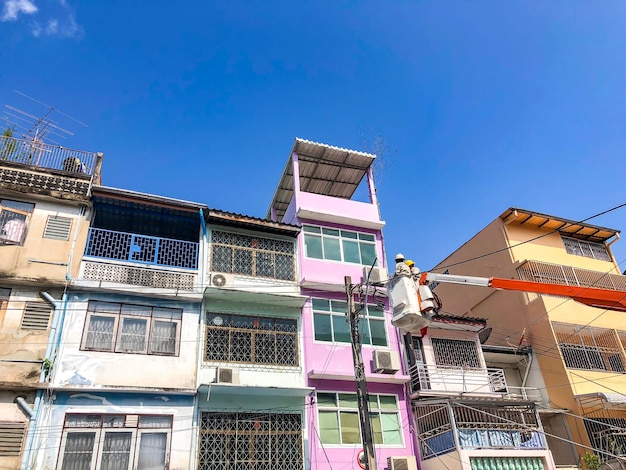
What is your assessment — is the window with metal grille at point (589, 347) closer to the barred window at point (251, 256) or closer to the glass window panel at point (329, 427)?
the glass window panel at point (329, 427)

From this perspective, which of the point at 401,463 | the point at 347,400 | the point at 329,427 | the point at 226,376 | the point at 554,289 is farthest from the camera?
the point at 347,400

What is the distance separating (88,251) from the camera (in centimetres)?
1560

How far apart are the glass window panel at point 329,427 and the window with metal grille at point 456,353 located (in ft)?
17.1

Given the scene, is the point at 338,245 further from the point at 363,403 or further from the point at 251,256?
the point at 363,403

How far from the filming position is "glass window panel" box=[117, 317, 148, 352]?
14766 mm

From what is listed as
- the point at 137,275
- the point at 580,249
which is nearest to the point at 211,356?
the point at 137,275

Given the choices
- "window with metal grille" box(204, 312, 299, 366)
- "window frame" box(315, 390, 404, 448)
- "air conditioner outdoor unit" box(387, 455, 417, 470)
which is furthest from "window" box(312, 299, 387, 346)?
"air conditioner outdoor unit" box(387, 455, 417, 470)

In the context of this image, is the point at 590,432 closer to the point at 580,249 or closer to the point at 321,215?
the point at 580,249

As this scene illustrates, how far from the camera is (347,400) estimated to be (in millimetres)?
16344

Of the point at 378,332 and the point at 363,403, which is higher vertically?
the point at 378,332

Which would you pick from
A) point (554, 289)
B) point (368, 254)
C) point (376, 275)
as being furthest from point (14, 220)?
point (554, 289)

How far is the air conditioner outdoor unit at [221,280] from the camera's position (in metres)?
16.6

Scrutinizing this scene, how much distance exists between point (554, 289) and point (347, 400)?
724 cm

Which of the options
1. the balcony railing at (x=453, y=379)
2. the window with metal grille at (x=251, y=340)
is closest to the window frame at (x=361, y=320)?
the window with metal grille at (x=251, y=340)
